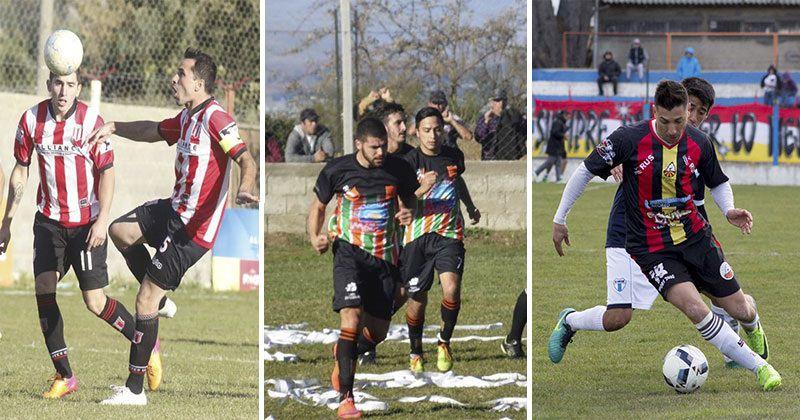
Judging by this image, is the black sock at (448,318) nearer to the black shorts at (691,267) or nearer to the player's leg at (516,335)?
the player's leg at (516,335)

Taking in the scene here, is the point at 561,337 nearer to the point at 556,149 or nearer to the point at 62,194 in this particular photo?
the point at 62,194

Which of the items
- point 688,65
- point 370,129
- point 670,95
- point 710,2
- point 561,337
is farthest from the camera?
point 710,2

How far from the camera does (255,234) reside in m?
16.0

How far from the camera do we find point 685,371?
7645mm

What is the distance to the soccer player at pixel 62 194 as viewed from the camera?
8258 millimetres

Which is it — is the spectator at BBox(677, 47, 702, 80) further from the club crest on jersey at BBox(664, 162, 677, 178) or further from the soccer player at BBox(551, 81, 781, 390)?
the club crest on jersey at BBox(664, 162, 677, 178)

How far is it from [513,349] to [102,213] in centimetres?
287

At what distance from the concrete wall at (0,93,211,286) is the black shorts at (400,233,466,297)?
844 cm

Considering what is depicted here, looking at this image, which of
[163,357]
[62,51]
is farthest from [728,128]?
[62,51]

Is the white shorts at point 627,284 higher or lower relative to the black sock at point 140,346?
higher

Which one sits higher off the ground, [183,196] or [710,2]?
[710,2]

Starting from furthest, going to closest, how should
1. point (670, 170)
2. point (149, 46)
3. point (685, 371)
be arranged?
point (149, 46), point (685, 371), point (670, 170)

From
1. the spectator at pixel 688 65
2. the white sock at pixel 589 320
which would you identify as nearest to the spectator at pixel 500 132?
the white sock at pixel 589 320

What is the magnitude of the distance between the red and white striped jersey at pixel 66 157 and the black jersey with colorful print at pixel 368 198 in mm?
2079
